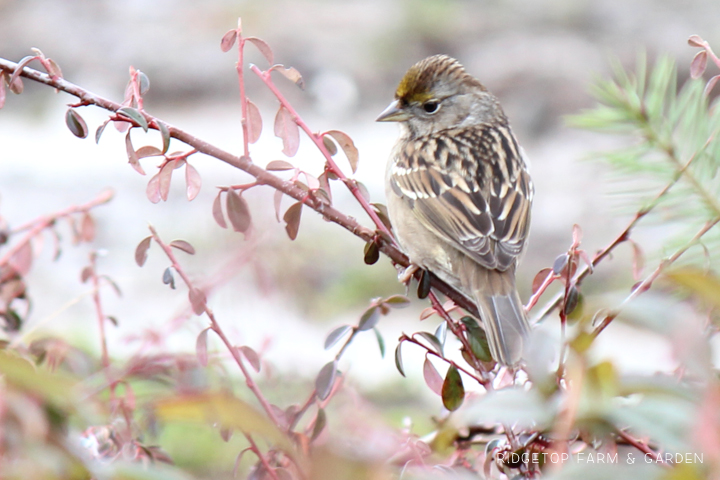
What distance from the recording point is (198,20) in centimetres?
938

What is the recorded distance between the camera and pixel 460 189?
248 cm

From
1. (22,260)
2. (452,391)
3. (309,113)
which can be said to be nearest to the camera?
(452,391)

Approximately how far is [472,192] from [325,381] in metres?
1.35

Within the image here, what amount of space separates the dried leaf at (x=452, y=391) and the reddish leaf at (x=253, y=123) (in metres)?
0.53

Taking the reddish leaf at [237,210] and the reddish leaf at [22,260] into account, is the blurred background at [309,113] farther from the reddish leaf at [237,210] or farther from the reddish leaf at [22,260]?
the reddish leaf at [237,210]

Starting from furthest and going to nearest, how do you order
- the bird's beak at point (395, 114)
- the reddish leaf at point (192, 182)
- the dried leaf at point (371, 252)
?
the bird's beak at point (395, 114)
the dried leaf at point (371, 252)
the reddish leaf at point (192, 182)

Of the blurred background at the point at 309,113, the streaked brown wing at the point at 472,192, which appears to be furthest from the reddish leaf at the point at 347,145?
the blurred background at the point at 309,113

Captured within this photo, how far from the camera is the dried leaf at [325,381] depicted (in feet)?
3.96

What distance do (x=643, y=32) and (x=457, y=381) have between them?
9146mm

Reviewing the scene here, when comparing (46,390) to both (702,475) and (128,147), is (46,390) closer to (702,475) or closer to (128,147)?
(702,475)

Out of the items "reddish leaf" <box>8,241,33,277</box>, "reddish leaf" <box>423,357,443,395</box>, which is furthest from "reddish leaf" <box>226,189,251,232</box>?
"reddish leaf" <box>8,241,33,277</box>

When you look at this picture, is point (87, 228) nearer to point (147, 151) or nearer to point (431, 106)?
point (147, 151)

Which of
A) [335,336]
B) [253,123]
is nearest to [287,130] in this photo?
[253,123]

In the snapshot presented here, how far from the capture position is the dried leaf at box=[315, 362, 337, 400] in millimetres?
1208
